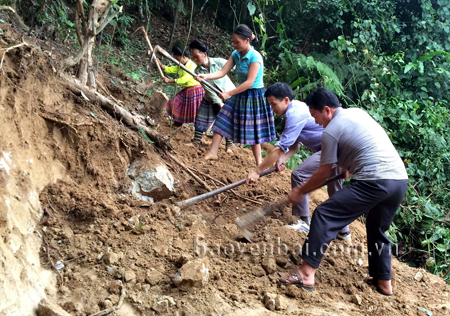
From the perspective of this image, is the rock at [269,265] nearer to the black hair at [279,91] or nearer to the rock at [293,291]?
the rock at [293,291]

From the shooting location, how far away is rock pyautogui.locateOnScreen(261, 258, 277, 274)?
2.86 metres

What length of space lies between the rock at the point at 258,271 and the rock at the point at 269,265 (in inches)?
1.3

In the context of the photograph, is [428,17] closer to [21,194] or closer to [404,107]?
[404,107]

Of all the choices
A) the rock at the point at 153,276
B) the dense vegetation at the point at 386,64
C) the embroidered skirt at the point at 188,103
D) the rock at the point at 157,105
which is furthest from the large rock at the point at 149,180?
the dense vegetation at the point at 386,64

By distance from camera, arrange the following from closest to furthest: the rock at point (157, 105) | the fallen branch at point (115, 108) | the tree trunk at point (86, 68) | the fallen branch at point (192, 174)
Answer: the fallen branch at point (115, 108)
the tree trunk at point (86, 68)
the fallen branch at point (192, 174)
the rock at point (157, 105)

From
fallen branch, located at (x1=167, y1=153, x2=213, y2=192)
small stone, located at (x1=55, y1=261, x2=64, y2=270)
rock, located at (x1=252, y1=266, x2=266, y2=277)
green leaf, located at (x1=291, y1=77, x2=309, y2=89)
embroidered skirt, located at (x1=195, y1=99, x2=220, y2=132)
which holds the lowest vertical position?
rock, located at (x1=252, y1=266, x2=266, y2=277)

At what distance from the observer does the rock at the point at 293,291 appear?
2652 millimetres

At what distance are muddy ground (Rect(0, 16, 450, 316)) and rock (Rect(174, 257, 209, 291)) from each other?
31 millimetres

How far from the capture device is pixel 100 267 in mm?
2582

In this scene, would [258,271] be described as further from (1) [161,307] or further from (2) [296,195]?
(1) [161,307]

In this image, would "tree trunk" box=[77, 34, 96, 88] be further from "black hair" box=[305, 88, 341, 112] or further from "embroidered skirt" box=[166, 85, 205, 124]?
"black hair" box=[305, 88, 341, 112]

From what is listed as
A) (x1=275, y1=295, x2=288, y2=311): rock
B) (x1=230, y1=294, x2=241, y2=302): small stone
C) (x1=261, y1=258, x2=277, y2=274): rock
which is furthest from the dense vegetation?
(x1=230, y1=294, x2=241, y2=302): small stone

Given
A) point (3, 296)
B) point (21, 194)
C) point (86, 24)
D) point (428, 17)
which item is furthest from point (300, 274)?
point (428, 17)

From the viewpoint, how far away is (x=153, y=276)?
2.59 metres
